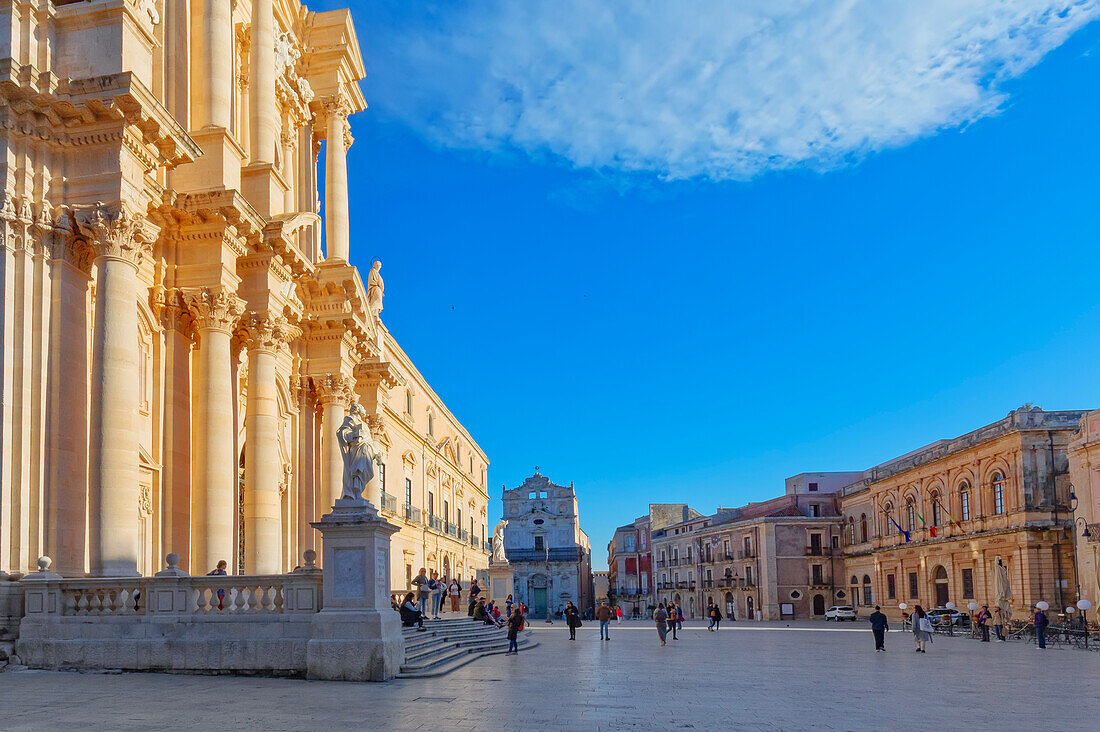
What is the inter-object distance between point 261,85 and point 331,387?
297 inches

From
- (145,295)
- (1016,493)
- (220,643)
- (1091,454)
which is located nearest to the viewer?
(220,643)

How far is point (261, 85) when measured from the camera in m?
23.1

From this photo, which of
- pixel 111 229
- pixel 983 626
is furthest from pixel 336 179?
pixel 983 626

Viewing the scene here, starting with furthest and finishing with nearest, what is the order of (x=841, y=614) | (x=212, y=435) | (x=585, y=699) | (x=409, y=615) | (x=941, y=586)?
(x=841, y=614) → (x=941, y=586) → (x=409, y=615) → (x=212, y=435) → (x=585, y=699)

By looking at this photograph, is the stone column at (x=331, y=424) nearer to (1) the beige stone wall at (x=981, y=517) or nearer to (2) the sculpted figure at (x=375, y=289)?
(2) the sculpted figure at (x=375, y=289)

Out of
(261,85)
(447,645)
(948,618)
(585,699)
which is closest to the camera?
(585,699)

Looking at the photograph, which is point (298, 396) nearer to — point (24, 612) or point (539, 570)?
point (24, 612)

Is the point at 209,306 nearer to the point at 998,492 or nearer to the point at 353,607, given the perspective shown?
the point at 353,607

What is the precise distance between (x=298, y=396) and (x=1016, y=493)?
3241 cm

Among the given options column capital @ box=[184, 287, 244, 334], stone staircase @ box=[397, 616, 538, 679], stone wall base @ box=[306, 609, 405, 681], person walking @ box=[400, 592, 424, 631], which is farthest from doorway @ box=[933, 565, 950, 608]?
stone wall base @ box=[306, 609, 405, 681]

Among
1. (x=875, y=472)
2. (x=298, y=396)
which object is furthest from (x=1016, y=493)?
(x=298, y=396)

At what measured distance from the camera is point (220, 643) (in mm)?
13820

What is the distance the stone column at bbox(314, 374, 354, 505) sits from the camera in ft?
84.3

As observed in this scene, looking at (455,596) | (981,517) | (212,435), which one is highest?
(212,435)
